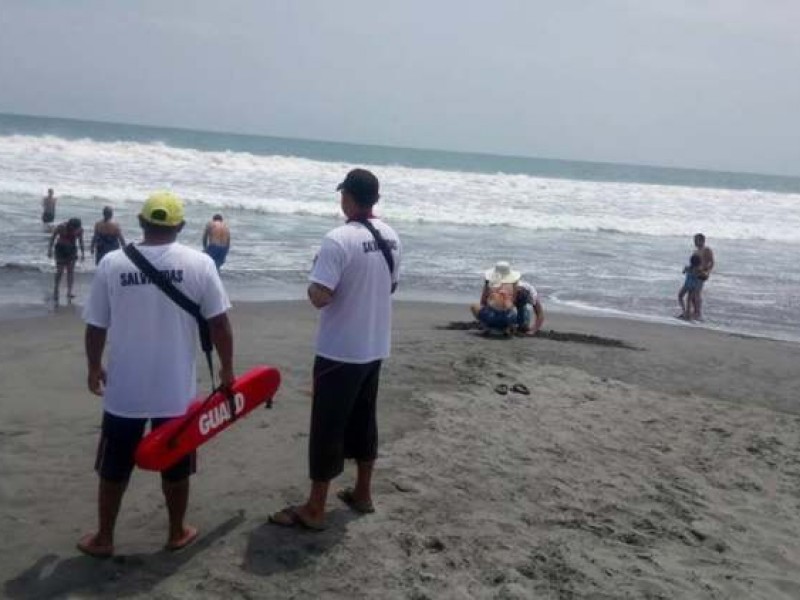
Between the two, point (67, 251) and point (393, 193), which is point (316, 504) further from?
point (393, 193)

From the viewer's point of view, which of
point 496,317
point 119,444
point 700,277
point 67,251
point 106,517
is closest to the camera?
point 119,444

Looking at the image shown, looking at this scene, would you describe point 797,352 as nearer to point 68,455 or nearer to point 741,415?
point 741,415

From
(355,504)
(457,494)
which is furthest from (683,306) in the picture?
(355,504)

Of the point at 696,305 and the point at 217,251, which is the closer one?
the point at 217,251

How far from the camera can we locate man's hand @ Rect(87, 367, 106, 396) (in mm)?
→ 4202

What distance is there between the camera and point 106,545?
4312 mm

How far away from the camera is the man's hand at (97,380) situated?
420 cm

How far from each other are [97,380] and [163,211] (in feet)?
2.85

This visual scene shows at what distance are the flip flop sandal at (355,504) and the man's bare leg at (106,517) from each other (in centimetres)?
131

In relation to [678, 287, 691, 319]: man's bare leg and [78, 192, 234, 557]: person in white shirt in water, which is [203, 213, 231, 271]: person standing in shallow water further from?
[78, 192, 234, 557]: person in white shirt in water

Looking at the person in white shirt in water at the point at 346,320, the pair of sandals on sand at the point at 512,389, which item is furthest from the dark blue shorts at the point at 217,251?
the person in white shirt in water at the point at 346,320

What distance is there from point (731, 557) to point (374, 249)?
2643 millimetres

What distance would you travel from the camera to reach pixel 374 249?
4547 mm

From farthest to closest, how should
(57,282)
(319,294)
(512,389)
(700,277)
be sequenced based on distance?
1. (700,277)
2. (57,282)
3. (512,389)
4. (319,294)
